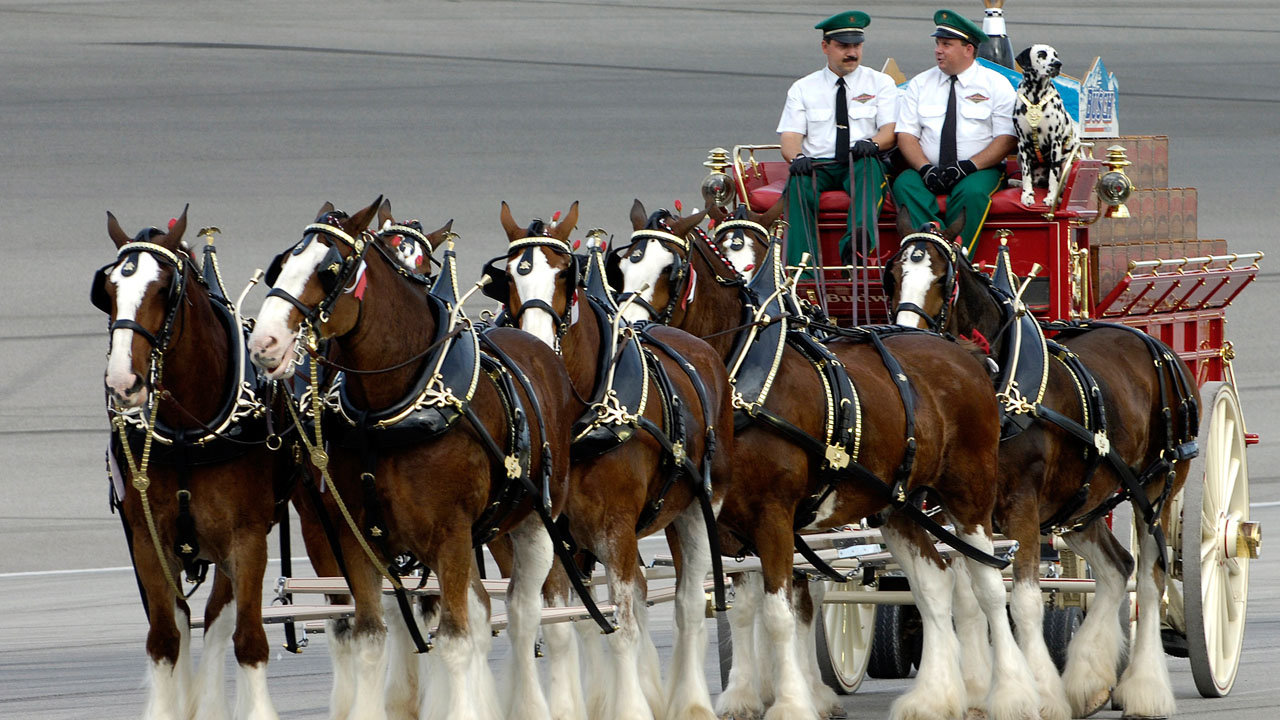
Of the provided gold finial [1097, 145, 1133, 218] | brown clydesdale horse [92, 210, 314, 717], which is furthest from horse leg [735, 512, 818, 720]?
gold finial [1097, 145, 1133, 218]

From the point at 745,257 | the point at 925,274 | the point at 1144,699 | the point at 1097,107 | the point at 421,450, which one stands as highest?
the point at 1097,107

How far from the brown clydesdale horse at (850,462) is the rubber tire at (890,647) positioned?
1209 mm

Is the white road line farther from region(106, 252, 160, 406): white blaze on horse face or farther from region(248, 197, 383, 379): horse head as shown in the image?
region(248, 197, 383, 379): horse head

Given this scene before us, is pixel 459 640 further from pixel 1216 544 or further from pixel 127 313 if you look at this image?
pixel 1216 544

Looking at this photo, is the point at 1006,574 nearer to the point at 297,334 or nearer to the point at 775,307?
the point at 775,307

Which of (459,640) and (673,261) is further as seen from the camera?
(673,261)

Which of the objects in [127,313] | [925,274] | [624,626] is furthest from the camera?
[925,274]

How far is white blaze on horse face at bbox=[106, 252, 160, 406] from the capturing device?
5.03 m

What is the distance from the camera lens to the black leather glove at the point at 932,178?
26.4 feet

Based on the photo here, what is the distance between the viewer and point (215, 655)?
5.73 meters

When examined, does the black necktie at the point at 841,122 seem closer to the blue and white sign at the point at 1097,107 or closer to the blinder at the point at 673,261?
the blue and white sign at the point at 1097,107

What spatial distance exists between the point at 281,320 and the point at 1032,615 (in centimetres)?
303

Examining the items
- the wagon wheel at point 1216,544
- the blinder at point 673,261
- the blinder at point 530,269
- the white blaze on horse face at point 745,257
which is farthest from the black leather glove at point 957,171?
the blinder at point 530,269

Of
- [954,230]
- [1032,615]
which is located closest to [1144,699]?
[1032,615]
